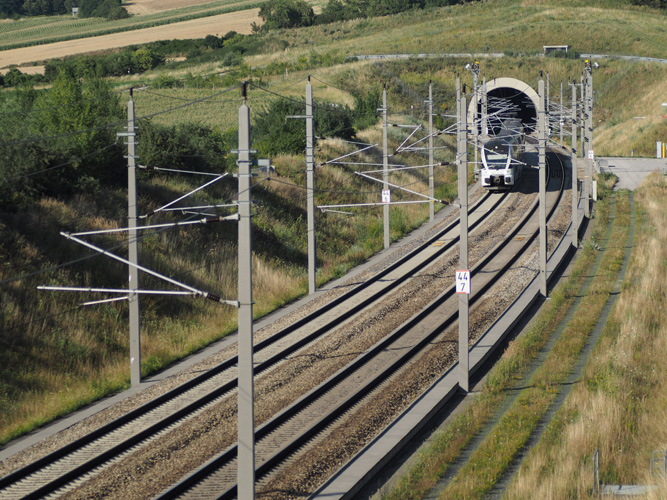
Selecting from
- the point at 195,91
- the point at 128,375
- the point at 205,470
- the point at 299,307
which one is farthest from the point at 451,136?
the point at 205,470

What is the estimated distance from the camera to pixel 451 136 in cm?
6831

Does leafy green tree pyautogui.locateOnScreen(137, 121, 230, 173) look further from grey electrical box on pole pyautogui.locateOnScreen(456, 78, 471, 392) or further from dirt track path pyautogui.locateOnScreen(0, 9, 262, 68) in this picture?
dirt track path pyautogui.locateOnScreen(0, 9, 262, 68)

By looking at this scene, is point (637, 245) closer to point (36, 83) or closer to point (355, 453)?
point (355, 453)

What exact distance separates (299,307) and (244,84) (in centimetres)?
1594

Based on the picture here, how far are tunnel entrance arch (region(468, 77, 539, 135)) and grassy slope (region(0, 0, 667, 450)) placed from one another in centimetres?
758

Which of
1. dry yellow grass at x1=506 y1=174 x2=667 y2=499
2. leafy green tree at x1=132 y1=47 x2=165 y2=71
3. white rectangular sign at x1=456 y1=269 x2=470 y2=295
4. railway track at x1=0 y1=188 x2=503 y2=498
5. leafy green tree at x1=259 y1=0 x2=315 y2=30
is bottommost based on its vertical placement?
railway track at x1=0 y1=188 x2=503 y2=498

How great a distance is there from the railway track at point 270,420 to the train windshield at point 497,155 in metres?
18.7

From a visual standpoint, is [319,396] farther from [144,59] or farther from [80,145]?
[144,59]

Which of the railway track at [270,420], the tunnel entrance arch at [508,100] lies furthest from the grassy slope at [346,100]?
the tunnel entrance arch at [508,100]

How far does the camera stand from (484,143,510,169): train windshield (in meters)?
45.6

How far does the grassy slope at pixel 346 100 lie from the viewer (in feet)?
66.4

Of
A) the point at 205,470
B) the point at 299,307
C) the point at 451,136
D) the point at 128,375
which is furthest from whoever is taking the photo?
the point at 451,136

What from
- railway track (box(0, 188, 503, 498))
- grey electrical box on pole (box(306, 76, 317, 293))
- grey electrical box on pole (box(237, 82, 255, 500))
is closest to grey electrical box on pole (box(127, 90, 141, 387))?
railway track (box(0, 188, 503, 498))

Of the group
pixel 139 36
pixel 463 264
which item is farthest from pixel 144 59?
pixel 463 264
